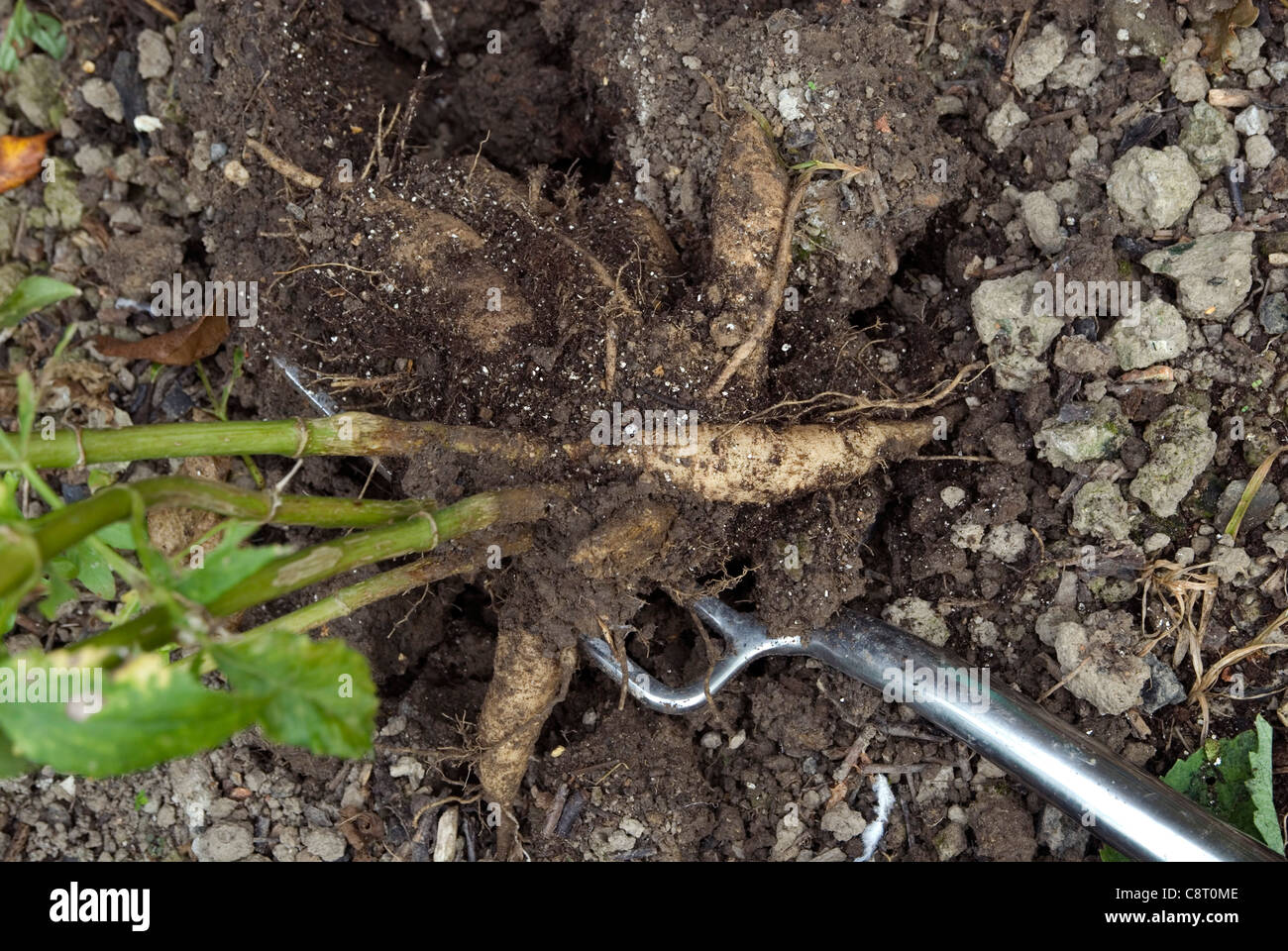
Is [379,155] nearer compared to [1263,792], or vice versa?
[1263,792]

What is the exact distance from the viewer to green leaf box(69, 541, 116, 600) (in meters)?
1.28

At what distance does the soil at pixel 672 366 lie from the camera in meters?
1.63

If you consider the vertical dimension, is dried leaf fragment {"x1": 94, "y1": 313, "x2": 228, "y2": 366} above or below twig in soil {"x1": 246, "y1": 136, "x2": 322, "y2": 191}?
below

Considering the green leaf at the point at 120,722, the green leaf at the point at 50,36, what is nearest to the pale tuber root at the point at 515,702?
the green leaf at the point at 120,722

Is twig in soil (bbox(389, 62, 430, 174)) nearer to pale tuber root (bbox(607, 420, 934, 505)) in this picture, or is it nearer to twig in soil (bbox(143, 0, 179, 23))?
twig in soil (bbox(143, 0, 179, 23))

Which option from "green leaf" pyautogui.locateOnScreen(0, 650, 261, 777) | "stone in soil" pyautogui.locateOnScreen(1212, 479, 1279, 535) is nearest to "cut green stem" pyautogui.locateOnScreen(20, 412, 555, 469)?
"green leaf" pyautogui.locateOnScreen(0, 650, 261, 777)

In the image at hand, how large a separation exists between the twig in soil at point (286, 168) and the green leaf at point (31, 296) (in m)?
0.65

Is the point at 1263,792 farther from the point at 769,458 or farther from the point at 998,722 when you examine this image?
the point at 769,458

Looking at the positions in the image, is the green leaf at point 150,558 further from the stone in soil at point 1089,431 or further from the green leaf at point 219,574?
the stone in soil at point 1089,431

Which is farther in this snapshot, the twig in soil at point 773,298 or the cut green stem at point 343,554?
the twig in soil at point 773,298

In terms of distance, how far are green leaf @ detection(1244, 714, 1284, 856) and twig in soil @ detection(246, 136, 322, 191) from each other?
1.95m

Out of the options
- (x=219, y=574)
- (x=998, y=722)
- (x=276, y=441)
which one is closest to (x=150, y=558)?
(x=219, y=574)

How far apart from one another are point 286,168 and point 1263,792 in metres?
2.05

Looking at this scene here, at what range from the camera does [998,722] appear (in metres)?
1.53
